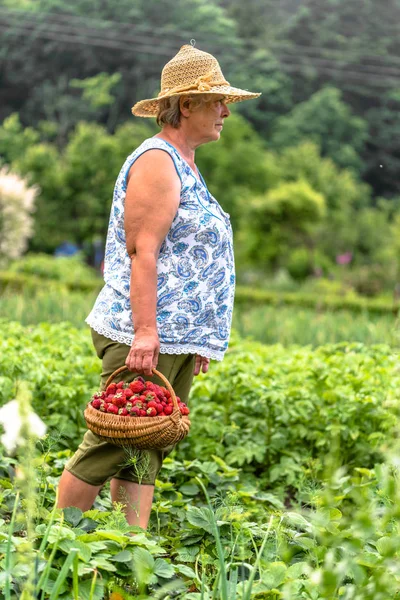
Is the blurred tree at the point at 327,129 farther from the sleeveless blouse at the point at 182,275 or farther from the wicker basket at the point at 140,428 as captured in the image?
the wicker basket at the point at 140,428

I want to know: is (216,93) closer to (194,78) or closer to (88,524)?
(194,78)

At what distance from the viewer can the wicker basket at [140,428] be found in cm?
245

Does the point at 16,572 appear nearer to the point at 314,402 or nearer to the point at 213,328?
the point at 213,328

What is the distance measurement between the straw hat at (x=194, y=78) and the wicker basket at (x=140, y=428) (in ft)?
2.99

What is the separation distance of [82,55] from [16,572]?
39573 mm

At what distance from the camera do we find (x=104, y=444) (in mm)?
2689

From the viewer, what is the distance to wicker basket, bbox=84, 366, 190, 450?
2.45 m

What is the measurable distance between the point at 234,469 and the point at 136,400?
1086 millimetres

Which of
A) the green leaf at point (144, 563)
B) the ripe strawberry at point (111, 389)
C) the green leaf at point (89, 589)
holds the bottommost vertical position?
the green leaf at point (89, 589)

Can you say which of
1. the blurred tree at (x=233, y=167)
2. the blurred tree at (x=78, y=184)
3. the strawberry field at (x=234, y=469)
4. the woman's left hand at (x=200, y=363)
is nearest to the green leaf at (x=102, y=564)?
the strawberry field at (x=234, y=469)

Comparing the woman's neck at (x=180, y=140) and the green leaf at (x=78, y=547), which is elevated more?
the woman's neck at (x=180, y=140)

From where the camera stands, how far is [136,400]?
8.18 feet

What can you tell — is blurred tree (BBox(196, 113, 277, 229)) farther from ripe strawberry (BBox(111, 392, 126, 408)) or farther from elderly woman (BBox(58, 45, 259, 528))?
ripe strawberry (BBox(111, 392, 126, 408))

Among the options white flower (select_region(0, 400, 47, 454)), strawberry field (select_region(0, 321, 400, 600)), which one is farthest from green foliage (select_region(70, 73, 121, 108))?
white flower (select_region(0, 400, 47, 454))
